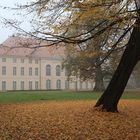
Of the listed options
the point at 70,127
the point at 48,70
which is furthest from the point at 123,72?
the point at 48,70

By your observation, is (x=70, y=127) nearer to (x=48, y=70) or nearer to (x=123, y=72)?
(x=123, y=72)

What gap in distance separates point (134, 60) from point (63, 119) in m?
5.26

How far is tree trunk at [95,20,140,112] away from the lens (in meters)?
20.3

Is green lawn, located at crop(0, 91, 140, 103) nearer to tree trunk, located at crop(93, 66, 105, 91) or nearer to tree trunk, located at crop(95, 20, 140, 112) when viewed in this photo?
tree trunk, located at crop(95, 20, 140, 112)

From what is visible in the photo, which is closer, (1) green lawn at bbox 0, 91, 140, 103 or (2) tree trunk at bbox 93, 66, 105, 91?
(1) green lawn at bbox 0, 91, 140, 103

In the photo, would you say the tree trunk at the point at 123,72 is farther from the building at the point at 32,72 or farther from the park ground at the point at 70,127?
the building at the point at 32,72

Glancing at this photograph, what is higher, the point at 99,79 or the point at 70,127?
the point at 99,79

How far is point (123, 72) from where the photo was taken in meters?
20.6

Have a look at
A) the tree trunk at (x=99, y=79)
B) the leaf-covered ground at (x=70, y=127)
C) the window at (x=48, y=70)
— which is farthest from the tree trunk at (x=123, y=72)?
the window at (x=48, y=70)

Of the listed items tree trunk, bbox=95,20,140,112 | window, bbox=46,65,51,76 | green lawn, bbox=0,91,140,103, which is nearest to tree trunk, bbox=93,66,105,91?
green lawn, bbox=0,91,140,103

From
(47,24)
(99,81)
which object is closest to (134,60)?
(47,24)

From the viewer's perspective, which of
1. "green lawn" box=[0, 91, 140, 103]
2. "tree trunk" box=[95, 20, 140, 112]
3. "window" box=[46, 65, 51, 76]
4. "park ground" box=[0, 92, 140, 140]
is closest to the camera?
"park ground" box=[0, 92, 140, 140]

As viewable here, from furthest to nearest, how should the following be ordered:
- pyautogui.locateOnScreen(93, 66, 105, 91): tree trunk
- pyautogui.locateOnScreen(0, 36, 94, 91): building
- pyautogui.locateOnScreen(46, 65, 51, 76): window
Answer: pyautogui.locateOnScreen(46, 65, 51, 76): window, pyautogui.locateOnScreen(0, 36, 94, 91): building, pyautogui.locateOnScreen(93, 66, 105, 91): tree trunk

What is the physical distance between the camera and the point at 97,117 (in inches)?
721
